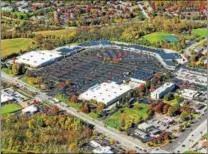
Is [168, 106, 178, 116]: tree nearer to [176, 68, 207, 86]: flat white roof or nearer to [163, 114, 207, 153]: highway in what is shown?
[163, 114, 207, 153]: highway

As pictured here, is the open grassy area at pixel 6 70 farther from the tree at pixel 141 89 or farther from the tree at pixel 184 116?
the tree at pixel 184 116

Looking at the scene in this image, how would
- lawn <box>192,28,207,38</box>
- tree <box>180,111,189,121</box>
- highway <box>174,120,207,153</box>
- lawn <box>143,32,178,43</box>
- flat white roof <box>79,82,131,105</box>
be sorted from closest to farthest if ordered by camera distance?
highway <box>174,120,207,153</box>, tree <box>180,111,189,121</box>, flat white roof <box>79,82,131,105</box>, lawn <box>143,32,178,43</box>, lawn <box>192,28,207,38</box>

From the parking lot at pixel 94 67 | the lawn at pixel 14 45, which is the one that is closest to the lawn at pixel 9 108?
the parking lot at pixel 94 67

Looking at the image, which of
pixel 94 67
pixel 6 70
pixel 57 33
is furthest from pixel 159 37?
pixel 6 70

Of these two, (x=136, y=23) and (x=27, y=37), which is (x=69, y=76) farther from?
(x=136, y=23)

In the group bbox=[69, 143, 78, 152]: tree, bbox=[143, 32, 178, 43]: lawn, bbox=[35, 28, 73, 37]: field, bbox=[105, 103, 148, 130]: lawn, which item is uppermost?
bbox=[35, 28, 73, 37]: field

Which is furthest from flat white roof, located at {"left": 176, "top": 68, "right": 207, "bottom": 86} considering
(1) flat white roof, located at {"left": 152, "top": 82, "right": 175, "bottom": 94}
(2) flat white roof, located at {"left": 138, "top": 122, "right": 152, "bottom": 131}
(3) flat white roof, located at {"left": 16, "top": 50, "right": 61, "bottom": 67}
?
(3) flat white roof, located at {"left": 16, "top": 50, "right": 61, "bottom": 67}
